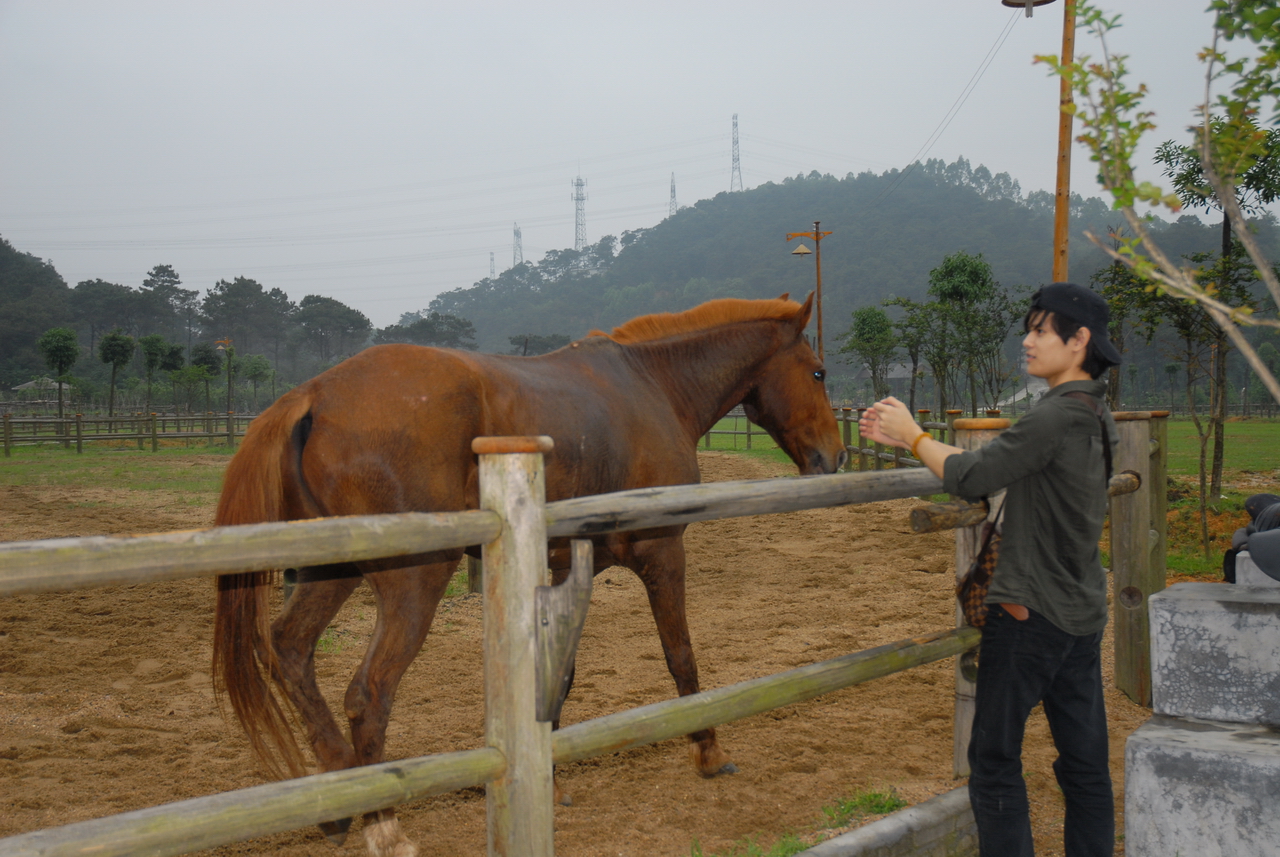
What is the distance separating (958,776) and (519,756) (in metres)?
2.04

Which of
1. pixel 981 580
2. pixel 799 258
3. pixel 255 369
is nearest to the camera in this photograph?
pixel 981 580

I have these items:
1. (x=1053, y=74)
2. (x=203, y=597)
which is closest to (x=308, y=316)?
(x=203, y=597)

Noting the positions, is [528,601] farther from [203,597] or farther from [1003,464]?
[203,597]

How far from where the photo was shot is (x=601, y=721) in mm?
1910

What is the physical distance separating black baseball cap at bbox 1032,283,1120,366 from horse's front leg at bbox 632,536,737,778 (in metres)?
1.80

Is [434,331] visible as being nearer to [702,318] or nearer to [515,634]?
[702,318]

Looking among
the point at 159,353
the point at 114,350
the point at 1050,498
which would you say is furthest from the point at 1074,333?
the point at 159,353

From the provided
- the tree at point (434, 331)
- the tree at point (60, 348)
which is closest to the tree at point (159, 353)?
the tree at point (60, 348)

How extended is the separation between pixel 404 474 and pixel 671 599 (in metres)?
1.31

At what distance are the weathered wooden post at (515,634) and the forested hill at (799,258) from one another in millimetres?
96358

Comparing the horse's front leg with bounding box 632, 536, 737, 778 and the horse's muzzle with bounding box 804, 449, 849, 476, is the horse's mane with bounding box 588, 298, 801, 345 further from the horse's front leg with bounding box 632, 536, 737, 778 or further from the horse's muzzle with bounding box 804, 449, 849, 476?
the horse's front leg with bounding box 632, 536, 737, 778

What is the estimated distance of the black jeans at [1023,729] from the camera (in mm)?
2127

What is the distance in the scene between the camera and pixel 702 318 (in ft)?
13.8

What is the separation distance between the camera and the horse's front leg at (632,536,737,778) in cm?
344
